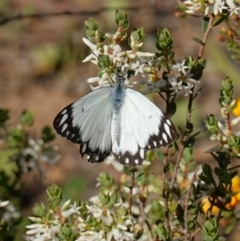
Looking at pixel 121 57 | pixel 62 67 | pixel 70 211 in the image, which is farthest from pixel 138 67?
pixel 62 67

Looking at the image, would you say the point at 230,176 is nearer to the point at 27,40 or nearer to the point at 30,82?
the point at 30,82

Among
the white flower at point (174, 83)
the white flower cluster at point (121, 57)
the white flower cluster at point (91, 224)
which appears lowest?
the white flower cluster at point (91, 224)

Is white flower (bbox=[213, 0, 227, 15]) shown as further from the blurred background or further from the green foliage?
the blurred background

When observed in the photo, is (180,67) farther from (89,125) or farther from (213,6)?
(89,125)

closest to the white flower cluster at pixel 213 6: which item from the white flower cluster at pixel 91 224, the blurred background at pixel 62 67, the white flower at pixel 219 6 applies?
the white flower at pixel 219 6

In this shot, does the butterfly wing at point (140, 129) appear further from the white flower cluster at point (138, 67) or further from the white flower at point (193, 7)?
the white flower at point (193, 7)

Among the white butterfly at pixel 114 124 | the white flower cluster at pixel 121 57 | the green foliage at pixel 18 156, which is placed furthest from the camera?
the green foliage at pixel 18 156
